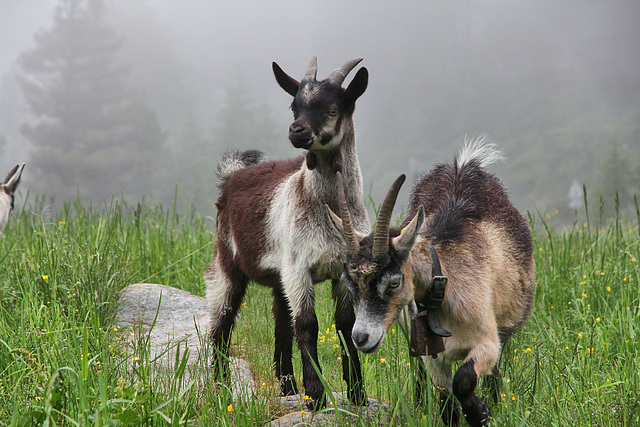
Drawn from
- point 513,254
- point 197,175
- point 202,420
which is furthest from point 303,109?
point 197,175

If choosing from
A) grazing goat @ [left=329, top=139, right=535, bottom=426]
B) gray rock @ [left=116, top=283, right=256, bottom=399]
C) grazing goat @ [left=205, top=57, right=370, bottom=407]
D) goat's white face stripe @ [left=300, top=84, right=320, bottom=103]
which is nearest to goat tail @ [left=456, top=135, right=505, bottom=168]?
grazing goat @ [left=329, top=139, right=535, bottom=426]

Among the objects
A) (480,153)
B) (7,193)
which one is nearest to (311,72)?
(480,153)

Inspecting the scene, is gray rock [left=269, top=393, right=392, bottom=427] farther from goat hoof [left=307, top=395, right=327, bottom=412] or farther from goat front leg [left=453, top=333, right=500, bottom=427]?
goat front leg [left=453, top=333, right=500, bottom=427]

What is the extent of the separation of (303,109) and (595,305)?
318 cm

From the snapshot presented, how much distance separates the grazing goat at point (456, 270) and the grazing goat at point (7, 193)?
3671mm

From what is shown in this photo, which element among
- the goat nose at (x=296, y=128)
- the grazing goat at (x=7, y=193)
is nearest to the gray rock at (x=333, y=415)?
the goat nose at (x=296, y=128)

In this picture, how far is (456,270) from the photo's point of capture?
11.0 feet

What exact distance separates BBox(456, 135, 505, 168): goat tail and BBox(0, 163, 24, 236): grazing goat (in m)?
4.00

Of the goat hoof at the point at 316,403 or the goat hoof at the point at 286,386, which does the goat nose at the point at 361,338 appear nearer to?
the goat hoof at the point at 316,403

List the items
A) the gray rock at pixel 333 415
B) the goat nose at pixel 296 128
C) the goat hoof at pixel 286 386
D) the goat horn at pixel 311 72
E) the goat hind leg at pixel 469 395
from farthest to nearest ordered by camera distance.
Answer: the goat hoof at pixel 286 386 < the goat horn at pixel 311 72 < the goat nose at pixel 296 128 < the gray rock at pixel 333 415 < the goat hind leg at pixel 469 395

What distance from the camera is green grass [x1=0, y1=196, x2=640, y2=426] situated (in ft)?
9.42

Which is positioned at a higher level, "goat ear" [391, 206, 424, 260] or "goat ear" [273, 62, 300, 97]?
"goat ear" [273, 62, 300, 97]

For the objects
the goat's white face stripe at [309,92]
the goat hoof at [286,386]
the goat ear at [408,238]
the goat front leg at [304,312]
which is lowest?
the goat hoof at [286,386]

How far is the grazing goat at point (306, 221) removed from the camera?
153 inches
